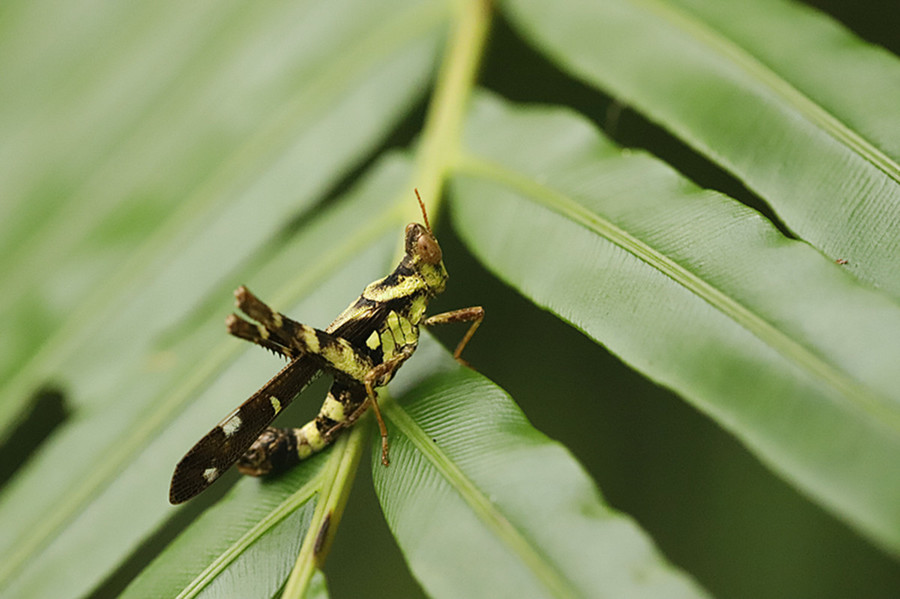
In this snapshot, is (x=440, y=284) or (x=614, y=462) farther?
(x=614, y=462)

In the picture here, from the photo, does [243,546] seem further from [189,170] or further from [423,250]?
[189,170]

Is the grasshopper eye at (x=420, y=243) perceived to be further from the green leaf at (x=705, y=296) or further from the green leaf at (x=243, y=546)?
the green leaf at (x=243, y=546)

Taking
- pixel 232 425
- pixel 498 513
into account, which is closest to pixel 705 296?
pixel 498 513

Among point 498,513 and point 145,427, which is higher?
point 498,513

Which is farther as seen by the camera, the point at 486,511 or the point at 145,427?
the point at 145,427

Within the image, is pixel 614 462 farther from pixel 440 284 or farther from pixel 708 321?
pixel 708 321

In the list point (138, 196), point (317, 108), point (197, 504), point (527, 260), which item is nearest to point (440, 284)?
point (527, 260)
